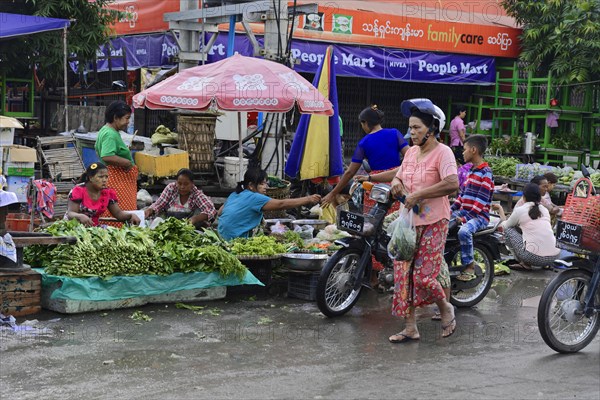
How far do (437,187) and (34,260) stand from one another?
3674 mm

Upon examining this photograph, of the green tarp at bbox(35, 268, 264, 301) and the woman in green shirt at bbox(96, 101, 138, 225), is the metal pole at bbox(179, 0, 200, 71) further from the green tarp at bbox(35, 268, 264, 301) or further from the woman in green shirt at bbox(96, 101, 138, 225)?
the green tarp at bbox(35, 268, 264, 301)

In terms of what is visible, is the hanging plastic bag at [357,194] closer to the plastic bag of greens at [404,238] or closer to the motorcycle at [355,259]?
the motorcycle at [355,259]

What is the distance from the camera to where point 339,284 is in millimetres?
7324

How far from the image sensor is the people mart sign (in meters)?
17.0

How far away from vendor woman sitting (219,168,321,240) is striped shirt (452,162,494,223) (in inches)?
57.5

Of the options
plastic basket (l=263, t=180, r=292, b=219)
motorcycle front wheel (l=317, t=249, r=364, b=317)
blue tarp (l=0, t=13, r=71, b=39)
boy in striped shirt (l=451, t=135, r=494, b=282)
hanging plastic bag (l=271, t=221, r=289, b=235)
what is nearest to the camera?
motorcycle front wheel (l=317, t=249, r=364, b=317)

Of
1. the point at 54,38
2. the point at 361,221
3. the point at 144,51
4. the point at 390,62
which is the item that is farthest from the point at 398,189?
the point at 390,62

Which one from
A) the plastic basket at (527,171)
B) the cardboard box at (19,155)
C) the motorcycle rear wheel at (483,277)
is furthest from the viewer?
the plastic basket at (527,171)

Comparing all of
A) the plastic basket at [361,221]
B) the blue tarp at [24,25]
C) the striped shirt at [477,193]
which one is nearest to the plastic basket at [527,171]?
the striped shirt at [477,193]

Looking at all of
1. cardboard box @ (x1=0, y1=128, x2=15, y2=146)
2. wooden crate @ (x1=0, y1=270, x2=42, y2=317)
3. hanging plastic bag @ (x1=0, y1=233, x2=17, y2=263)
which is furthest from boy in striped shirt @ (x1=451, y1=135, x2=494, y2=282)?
cardboard box @ (x1=0, y1=128, x2=15, y2=146)

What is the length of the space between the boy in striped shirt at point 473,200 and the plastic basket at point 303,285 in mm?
1391

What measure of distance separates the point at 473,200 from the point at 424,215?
66.8 inches

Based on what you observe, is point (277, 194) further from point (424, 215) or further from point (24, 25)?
point (24, 25)

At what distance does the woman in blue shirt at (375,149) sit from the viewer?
8547 millimetres
